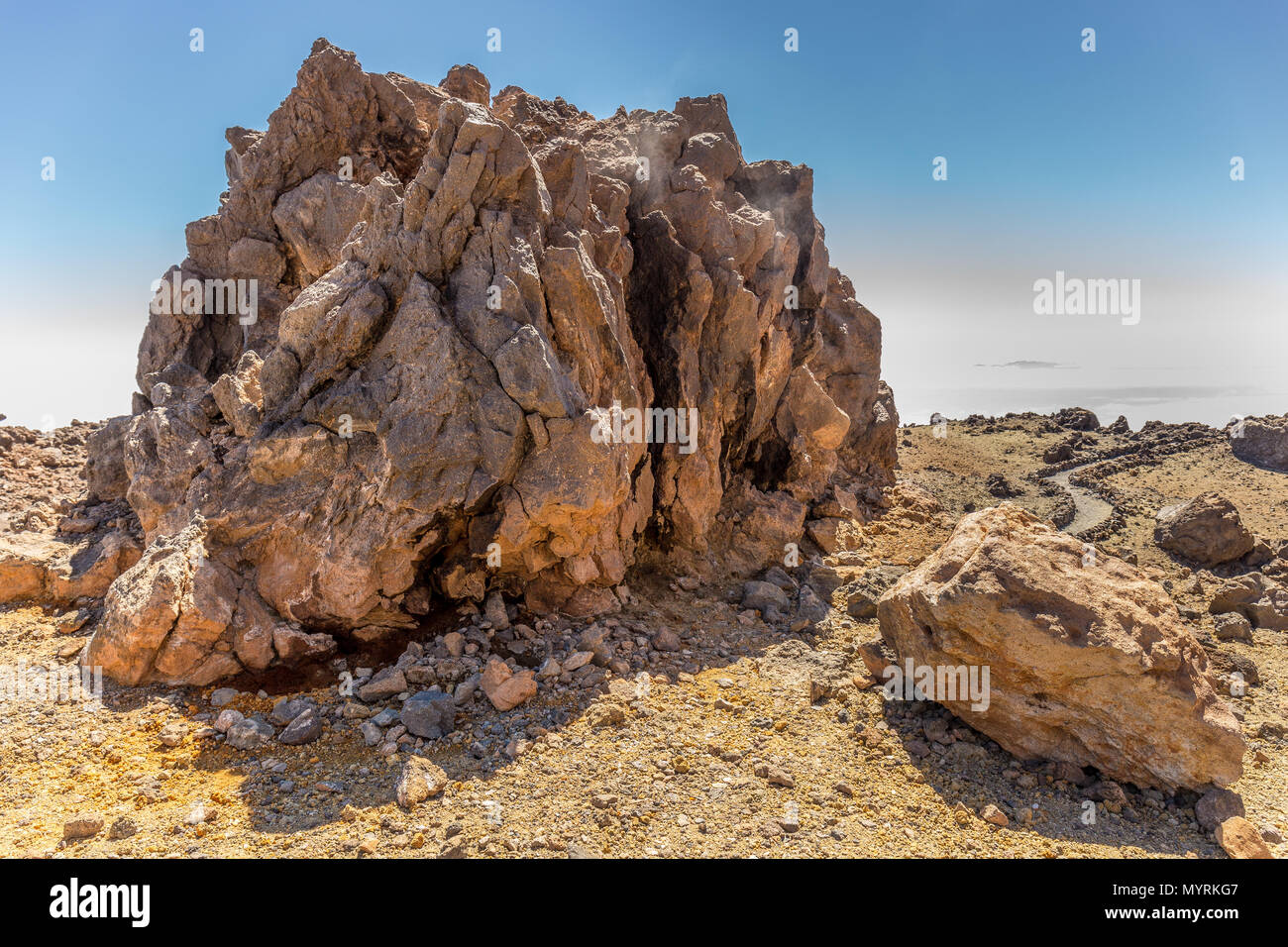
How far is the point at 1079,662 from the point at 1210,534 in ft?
53.8

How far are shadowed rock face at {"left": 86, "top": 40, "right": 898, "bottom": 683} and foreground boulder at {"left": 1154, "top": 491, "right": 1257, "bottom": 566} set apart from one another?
13596 mm

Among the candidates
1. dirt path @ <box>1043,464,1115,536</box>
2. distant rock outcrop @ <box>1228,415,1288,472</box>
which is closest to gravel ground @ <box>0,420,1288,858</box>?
dirt path @ <box>1043,464,1115,536</box>

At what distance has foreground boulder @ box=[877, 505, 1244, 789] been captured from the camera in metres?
9.42

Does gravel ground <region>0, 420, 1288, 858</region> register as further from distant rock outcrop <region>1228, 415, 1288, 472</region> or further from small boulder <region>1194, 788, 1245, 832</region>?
distant rock outcrop <region>1228, 415, 1288, 472</region>

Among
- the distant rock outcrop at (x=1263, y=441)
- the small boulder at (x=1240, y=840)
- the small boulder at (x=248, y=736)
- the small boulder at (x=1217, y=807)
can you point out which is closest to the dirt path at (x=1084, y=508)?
the distant rock outcrop at (x=1263, y=441)

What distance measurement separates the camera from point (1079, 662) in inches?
376

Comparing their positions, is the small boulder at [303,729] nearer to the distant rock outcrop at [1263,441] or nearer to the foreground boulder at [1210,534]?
the foreground boulder at [1210,534]

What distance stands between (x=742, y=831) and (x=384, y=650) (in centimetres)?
720

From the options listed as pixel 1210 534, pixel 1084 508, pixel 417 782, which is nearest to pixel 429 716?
pixel 417 782

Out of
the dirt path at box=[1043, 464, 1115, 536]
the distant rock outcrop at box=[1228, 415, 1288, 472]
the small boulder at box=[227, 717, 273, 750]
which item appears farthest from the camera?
the distant rock outcrop at box=[1228, 415, 1288, 472]

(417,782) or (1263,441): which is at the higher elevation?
(1263,441)

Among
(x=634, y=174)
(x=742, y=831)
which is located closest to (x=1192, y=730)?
(x=742, y=831)

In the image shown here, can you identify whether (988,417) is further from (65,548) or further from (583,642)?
(65,548)

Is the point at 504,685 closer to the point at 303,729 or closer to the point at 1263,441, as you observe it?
the point at 303,729
